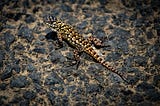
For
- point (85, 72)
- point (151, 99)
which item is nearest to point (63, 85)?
point (85, 72)

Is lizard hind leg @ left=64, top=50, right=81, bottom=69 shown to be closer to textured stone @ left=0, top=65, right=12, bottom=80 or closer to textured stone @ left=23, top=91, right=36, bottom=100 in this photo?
textured stone @ left=23, top=91, right=36, bottom=100

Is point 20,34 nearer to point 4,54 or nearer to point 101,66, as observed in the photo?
point 4,54

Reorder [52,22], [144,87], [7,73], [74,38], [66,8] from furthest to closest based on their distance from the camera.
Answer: [66,8] < [52,22] < [74,38] < [7,73] < [144,87]

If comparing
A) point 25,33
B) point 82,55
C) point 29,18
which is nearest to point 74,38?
point 82,55

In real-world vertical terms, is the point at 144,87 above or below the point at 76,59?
below

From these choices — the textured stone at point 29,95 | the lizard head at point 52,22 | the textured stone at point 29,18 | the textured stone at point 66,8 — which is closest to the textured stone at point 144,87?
the textured stone at point 29,95

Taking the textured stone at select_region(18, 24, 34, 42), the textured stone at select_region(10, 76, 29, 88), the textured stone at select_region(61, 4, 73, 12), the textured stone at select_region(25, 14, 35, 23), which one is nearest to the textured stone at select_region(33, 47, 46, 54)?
the textured stone at select_region(18, 24, 34, 42)

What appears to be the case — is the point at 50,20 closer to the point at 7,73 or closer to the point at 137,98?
the point at 7,73

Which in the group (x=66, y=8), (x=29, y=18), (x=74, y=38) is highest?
(x=66, y=8)
